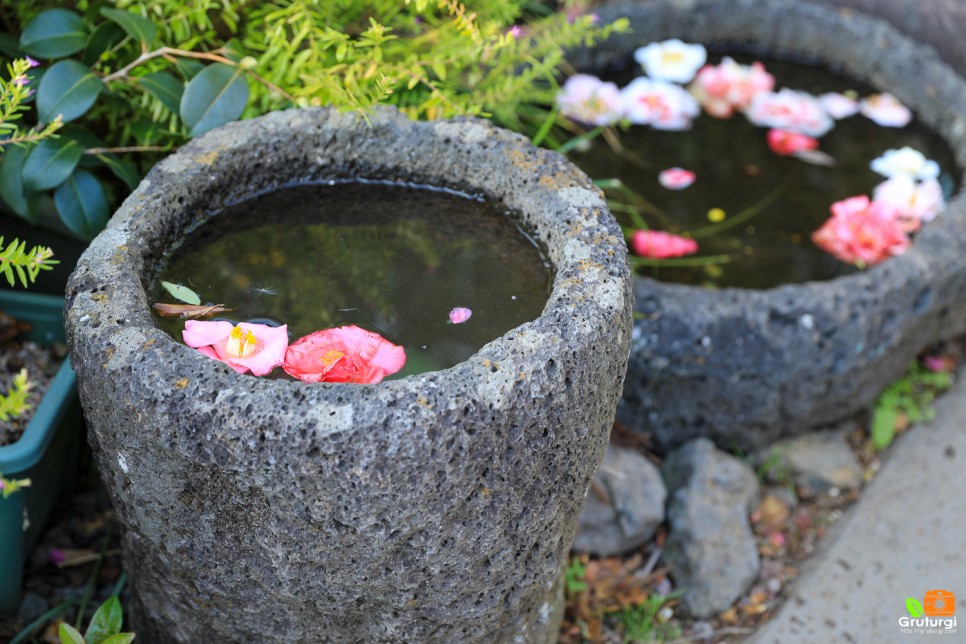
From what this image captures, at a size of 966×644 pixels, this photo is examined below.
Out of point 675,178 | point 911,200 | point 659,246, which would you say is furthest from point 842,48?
point 659,246

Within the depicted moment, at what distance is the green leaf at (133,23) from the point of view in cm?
190

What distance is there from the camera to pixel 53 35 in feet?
6.55

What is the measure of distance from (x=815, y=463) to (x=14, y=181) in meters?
2.08

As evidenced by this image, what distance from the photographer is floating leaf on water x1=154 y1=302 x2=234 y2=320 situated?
1604mm

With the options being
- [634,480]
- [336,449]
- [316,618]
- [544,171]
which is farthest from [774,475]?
[336,449]

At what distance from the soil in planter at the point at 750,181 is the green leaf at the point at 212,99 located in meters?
1.29

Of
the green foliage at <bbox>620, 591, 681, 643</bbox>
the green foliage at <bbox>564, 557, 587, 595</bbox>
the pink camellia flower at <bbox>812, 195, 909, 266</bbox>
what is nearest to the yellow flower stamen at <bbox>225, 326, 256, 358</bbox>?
the green foliage at <bbox>564, 557, 587, 595</bbox>

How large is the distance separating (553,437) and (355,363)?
335 millimetres

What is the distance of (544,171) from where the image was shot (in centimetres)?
180

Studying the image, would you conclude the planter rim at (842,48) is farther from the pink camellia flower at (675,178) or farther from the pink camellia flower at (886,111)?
the pink camellia flower at (675,178)

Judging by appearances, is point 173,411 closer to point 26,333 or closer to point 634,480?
point 26,333

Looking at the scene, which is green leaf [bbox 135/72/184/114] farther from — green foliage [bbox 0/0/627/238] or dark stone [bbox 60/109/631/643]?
dark stone [bbox 60/109/631/643]

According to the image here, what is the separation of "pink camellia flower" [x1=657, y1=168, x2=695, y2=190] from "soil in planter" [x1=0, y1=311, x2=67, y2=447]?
5.87 feet

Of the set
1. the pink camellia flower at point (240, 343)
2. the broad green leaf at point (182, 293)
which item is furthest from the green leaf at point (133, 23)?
the pink camellia flower at point (240, 343)
